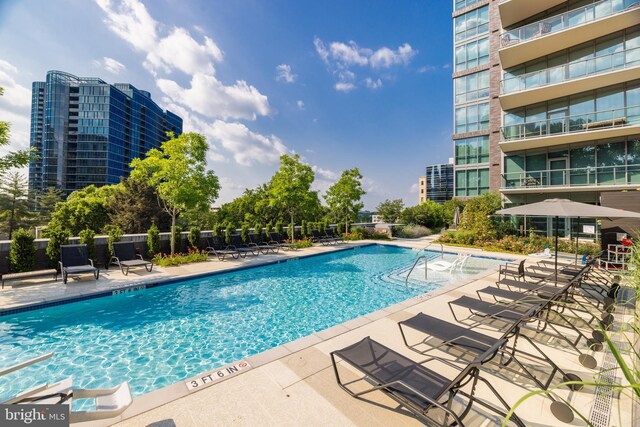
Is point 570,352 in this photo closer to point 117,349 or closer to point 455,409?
point 455,409

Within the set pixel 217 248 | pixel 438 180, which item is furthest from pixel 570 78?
pixel 438 180

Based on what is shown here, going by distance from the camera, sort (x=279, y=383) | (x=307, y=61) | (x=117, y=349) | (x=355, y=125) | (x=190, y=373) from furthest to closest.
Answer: (x=355, y=125), (x=307, y=61), (x=117, y=349), (x=190, y=373), (x=279, y=383)

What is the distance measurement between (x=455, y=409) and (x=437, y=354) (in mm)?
1174

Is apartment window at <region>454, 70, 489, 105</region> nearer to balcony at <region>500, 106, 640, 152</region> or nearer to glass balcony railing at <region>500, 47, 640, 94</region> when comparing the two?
glass balcony railing at <region>500, 47, 640, 94</region>

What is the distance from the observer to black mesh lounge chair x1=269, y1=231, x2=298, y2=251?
55.7ft

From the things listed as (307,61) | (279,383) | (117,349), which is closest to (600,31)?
(307,61)

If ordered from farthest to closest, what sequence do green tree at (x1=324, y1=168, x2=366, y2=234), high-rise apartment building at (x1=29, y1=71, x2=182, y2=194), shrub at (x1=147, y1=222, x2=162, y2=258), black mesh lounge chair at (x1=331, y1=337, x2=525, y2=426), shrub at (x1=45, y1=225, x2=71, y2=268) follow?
1. high-rise apartment building at (x1=29, y1=71, x2=182, y2=194)
2. green tree at (x1=324, y1=168, x2=366, y2=234)
3. shrub at (x1=147, y1=222, x2=162, y2=258)
4. shrub at (x1=45, y1=225, x2=71, y2=268)
5. black mesh lounge chair at (x1=331, y1=337, x2=525, y2=426)

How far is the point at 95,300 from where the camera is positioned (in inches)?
298

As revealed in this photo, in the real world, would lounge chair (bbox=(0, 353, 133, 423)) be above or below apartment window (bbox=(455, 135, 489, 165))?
below

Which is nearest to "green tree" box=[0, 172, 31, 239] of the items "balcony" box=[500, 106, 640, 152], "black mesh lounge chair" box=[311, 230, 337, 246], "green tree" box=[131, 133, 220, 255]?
"green tree" box=[131, 133, 220, 255]

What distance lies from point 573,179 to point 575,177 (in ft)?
0.46

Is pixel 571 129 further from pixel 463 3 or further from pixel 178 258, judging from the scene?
pixel 178 258

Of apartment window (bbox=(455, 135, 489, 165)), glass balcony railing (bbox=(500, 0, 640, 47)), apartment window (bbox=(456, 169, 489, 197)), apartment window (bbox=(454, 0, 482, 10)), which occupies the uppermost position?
apartment window (bbox=(454, 0, 482, 10))

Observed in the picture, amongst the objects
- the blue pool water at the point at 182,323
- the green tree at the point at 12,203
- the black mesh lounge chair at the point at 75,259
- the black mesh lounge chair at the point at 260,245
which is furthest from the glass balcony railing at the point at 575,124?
the green tree at the point at 12,203
